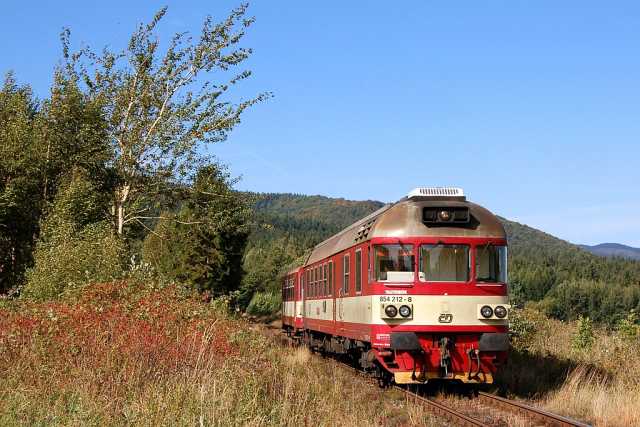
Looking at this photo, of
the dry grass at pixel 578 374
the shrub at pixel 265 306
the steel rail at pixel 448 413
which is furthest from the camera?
the shrub at pixel 265 306

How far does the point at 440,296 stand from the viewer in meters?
12.8

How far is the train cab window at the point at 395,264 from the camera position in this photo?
12914mm

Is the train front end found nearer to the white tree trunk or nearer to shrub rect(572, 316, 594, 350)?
shrub rect(572, 316, 594, 350)

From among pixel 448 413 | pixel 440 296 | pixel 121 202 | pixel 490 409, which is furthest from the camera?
pixel 121 202

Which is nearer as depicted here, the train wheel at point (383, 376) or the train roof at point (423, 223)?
the train roof at point (423, 223)

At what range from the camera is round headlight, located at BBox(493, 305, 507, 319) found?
12875 millimetres

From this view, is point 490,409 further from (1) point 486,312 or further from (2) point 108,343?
(2) point 108,343

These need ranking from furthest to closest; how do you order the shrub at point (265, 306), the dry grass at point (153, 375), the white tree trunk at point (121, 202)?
the shrub at point (265, 306) < the white tree trunk at point (121, 202) < the dry grass at point (153, 375)

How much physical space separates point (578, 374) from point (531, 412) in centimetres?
340

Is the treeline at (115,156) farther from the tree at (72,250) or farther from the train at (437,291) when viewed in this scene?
the train at (437,291)

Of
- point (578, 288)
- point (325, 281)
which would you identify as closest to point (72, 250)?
point (325, 281)

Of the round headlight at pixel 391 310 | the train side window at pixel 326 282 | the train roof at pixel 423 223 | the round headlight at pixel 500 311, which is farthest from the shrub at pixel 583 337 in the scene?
the round headlight at pixel 391 310

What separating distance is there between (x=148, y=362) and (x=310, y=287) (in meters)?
12.5

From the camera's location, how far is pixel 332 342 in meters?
19.1
